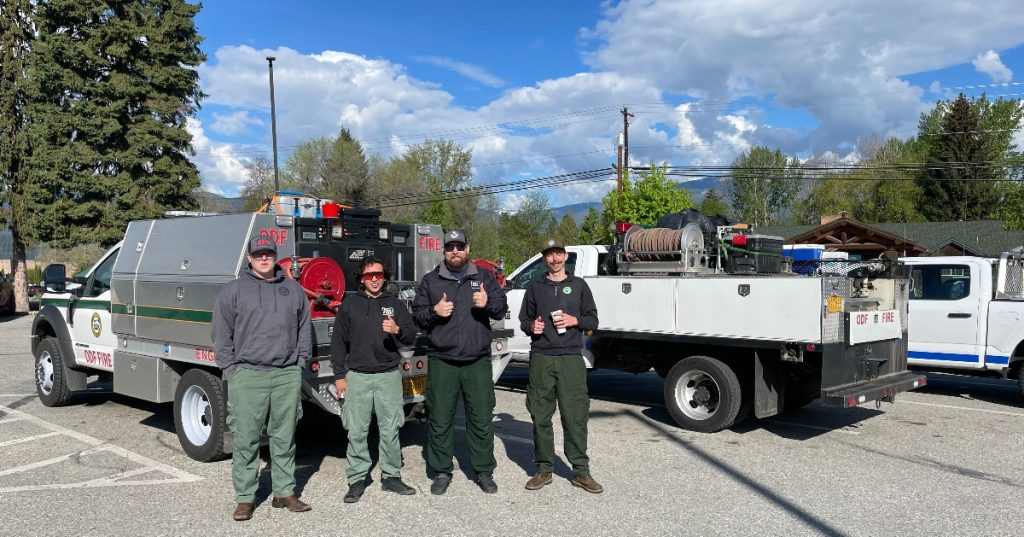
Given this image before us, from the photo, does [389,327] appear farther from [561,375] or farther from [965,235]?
[965,235]

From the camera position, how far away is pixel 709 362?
7922mm

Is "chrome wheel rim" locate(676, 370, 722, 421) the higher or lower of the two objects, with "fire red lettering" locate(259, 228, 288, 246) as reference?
lower

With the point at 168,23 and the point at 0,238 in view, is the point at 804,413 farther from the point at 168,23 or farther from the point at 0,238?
the point at 0,238

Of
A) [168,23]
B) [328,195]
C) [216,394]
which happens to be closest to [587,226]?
[328,195]

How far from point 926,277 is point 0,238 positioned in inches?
5039

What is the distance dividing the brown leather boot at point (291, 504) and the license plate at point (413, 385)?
1392mm

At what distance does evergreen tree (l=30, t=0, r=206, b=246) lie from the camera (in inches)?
1118

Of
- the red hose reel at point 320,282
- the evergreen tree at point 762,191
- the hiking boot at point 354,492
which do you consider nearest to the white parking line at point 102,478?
the hiking boot at point 354,492

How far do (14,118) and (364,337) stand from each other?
30359 mm

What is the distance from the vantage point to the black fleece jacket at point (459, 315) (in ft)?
18.7

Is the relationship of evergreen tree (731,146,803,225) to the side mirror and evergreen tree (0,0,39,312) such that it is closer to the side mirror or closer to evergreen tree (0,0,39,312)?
evergreen tree (0,0,39,312)

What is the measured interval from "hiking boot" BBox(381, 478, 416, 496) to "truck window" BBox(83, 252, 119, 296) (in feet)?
14.4

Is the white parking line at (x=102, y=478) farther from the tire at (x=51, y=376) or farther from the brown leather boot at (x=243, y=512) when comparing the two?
the brown leather boot at (x=243, y=512)

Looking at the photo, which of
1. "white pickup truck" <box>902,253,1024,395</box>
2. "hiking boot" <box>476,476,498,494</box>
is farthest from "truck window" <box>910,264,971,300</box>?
"hiking boot" <box>476,476,498,494</box>
